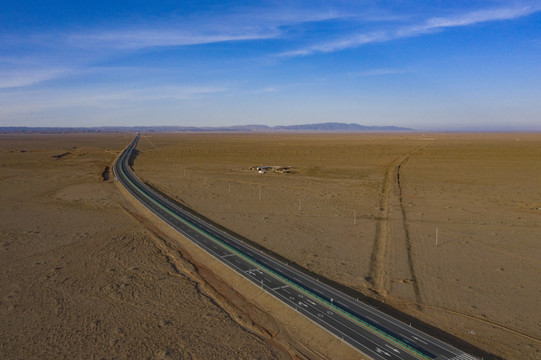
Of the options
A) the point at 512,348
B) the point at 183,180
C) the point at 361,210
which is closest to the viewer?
the point at 512,348

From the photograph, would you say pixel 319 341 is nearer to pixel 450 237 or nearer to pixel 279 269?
pixel 279 269

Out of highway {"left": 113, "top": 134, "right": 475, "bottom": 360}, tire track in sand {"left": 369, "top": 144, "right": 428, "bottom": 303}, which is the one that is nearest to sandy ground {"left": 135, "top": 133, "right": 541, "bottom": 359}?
tire track in sand {"left": 369, "top": 144, "right": 428, "bottom": 303}

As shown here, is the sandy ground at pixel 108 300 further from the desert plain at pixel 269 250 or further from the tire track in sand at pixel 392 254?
the tire track in sand at pixel 392 254

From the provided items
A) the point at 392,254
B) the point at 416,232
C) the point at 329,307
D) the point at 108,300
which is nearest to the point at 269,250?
the point at 392,254

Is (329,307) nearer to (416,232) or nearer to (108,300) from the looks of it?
(108,300)

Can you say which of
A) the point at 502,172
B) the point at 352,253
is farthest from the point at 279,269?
the point at 502,172

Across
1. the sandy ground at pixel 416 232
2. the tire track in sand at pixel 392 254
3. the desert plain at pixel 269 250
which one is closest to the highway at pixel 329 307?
the desert plain at pixel 269 250

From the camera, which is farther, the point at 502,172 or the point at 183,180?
the point at 502,172

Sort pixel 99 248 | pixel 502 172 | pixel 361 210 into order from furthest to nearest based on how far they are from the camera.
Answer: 1. pixel 502 172
2. pixel 361 210
3. pixel 99 248
